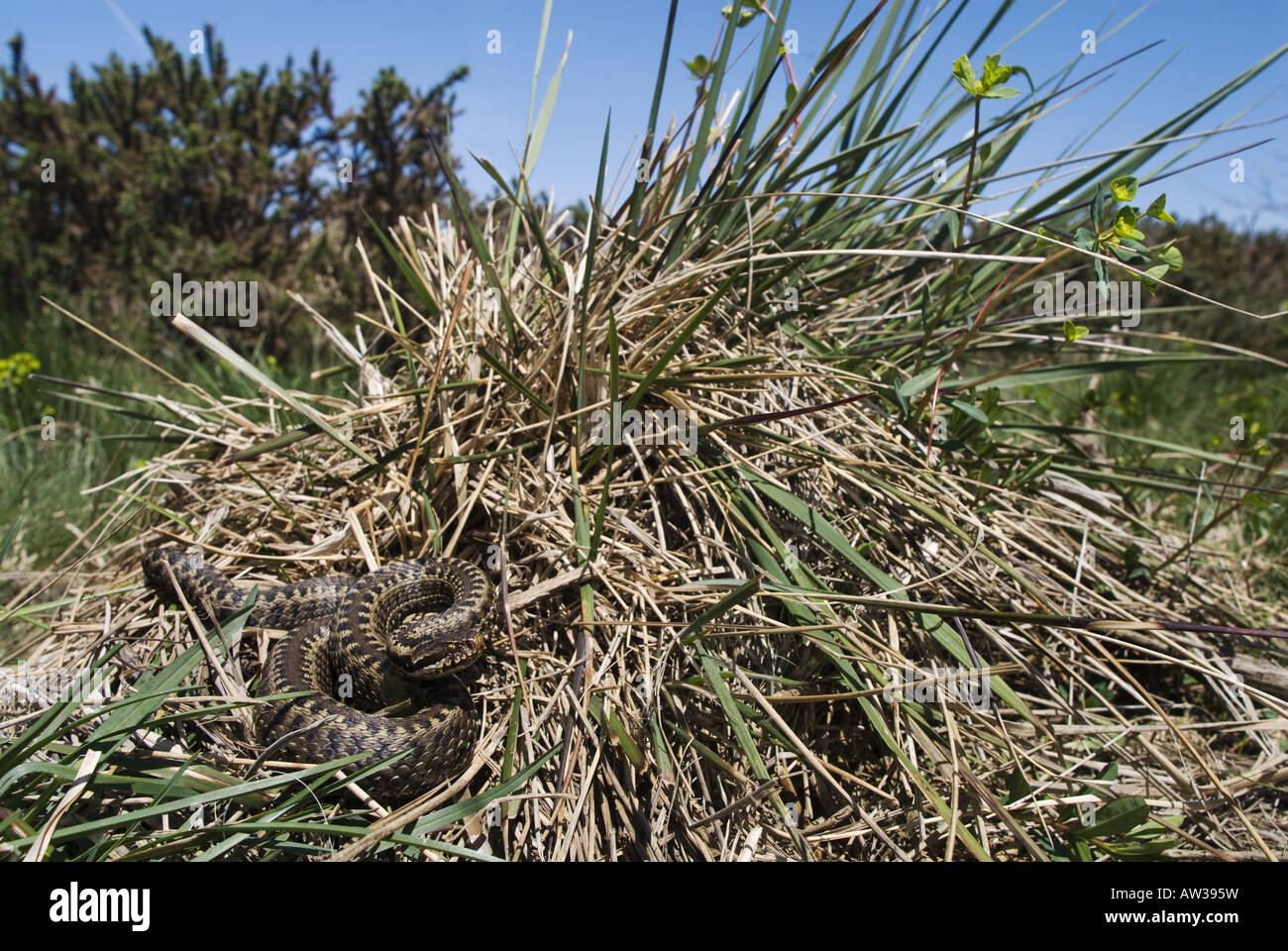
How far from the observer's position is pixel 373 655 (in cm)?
326

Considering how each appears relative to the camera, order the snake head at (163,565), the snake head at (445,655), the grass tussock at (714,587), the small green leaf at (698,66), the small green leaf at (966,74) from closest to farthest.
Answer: the grass tussock at (714,587)
the small green leaf at (966,74)
the snake head at (445,655)
the snake head at (163,565)
the small green leaf at (698,66)

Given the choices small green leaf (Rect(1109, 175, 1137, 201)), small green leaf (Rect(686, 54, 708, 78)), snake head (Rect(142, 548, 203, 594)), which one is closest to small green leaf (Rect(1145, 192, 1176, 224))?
small green leaf (Rect(1109, 175, 1137, 201))

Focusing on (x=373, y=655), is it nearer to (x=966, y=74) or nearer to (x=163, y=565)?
(x=163, y=565)

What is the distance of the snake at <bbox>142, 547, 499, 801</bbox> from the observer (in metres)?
2.73

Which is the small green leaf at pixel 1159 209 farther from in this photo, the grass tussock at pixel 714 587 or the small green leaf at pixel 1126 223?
the grass tussock at pixel 714 587

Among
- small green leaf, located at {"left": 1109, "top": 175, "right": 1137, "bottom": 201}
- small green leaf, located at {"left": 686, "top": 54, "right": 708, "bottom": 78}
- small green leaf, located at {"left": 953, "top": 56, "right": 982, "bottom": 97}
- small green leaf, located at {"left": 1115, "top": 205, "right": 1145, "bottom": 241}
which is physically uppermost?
small green leaf, located at {"left": 686, "top": 54, "right": 708, "bottom": 78}

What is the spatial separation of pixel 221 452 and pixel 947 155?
414cm

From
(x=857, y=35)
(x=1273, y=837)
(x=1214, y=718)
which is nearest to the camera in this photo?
(x=1273, y=837)

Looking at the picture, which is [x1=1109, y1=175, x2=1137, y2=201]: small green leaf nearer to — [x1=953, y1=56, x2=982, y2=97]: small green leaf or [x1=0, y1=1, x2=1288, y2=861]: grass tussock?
[x1=0, y1=1, x2=1288, y2=861]: grass tussock

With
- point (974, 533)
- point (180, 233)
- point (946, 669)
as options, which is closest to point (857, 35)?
point (974, 533)

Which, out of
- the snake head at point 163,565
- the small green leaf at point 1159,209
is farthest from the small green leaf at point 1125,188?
the snake head at point 163,565

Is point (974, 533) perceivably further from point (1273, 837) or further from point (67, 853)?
point (67, 853)

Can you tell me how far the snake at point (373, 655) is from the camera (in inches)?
107

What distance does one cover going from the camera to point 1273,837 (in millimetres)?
2812
